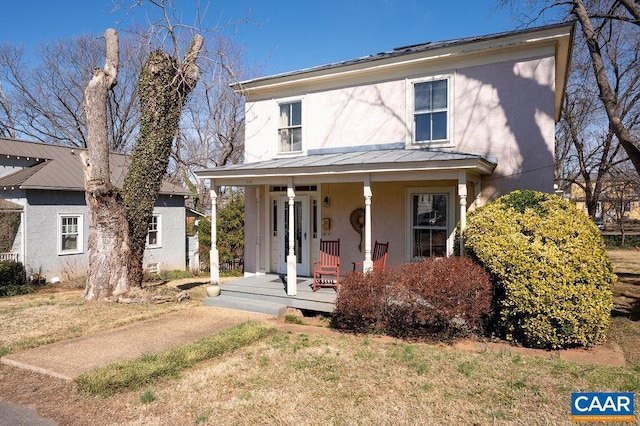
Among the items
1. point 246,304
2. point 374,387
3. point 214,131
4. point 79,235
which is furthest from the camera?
point 214,131

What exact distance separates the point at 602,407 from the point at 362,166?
5.67 meters

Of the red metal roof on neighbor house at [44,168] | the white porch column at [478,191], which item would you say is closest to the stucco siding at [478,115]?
the white porch column at [478,191]

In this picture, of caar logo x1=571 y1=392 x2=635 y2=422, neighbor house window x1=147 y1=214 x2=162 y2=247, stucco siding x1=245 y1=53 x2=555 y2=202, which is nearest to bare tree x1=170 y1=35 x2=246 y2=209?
neighbor house window x1=147 y1=214 x2=162 y2=247

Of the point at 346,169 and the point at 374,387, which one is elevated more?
the point at 346,169

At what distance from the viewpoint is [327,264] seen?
1004cm

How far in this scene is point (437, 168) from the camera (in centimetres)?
800

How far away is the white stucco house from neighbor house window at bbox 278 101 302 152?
1.2 inches

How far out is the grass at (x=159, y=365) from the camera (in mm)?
5073

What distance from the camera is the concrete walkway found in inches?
232

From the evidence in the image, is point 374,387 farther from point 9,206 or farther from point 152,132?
point 9,206

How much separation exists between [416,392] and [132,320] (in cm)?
628

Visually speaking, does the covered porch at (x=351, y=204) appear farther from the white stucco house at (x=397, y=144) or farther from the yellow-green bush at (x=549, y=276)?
the yellow-green bush at (x=549, y=276)

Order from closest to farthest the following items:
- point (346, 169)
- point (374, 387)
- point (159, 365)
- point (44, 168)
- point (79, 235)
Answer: point (374, 387) → point (159, 365) → point (346, 169) → point (44, 168) → point (79, 235)

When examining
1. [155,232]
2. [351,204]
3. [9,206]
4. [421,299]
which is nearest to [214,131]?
[155,232]
